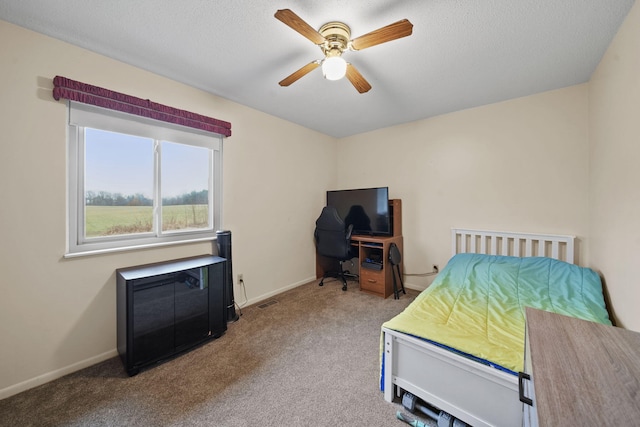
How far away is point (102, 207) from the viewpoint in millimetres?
1927

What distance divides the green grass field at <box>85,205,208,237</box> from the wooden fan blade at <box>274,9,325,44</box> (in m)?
1.91

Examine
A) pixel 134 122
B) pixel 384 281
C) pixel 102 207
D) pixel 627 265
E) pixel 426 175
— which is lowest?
pixel 384 281

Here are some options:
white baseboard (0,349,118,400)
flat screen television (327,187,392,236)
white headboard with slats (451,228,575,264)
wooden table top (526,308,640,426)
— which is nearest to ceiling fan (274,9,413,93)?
wooden table top (526,308,640,426)

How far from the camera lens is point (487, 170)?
2789 mm

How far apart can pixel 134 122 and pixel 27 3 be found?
31.1 inches

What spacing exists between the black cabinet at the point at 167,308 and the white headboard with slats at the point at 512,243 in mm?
2759

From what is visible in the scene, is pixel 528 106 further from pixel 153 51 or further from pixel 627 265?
pixel 153 51

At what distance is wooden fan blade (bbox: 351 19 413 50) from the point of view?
1.25 meters

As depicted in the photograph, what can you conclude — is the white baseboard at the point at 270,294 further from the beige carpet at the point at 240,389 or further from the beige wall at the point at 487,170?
the beige wall at the point at 487,170

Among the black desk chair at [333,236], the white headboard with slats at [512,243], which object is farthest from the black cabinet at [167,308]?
the white headboard with slats at [512,243]

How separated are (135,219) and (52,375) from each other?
46.7 inches

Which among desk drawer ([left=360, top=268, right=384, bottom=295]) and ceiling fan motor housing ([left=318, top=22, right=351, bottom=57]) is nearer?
ceiling fan motor housing ([left=318, top=22, right=351, bottom=57])

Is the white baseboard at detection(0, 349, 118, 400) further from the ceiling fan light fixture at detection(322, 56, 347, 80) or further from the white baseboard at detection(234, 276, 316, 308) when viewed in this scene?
the ceiling fan light fixture at detection(322, 56, 347, 80)

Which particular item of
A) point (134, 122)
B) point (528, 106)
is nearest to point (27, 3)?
point (134, 122)
